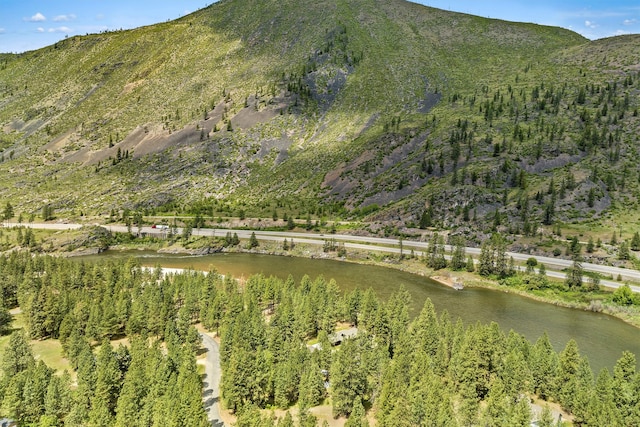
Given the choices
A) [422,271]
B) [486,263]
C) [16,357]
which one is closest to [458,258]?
[486,263]

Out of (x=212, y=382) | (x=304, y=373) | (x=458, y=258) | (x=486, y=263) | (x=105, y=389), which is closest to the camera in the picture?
(x=105, y=389)

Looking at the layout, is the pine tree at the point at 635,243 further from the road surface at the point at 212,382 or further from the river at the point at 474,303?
the road surface at the point at 212,382

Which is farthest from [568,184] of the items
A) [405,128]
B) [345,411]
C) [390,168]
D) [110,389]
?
[110,389]

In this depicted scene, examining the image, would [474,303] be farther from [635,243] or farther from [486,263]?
[635,243]

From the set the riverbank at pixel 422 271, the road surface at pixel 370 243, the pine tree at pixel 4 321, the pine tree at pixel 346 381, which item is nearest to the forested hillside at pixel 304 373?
the pine tree at pixel 346 381

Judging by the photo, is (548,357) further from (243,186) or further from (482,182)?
(243,186)

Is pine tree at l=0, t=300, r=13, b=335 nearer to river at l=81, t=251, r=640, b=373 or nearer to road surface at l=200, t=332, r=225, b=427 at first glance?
road surface at l=200, t=332, r=225, b=427

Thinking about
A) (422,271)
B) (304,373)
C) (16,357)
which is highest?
(422,271)
